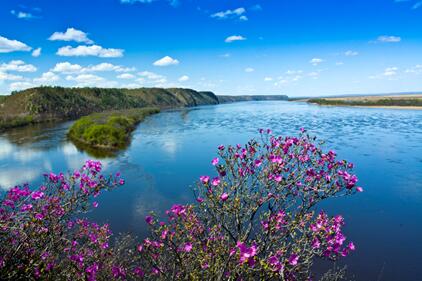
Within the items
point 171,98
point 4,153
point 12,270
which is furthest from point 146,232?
point 171,98

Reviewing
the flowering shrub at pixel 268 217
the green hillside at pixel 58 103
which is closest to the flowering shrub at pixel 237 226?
the flowering shrub at pixel 268 217

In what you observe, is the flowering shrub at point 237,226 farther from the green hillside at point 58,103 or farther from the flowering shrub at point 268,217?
the green hillside at point 58,103

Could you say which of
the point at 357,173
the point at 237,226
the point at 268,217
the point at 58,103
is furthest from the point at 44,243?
the point at 58,103

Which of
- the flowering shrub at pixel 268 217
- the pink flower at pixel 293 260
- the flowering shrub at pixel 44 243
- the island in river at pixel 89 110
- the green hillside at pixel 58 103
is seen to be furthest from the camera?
the green hillside at pixel 58 103

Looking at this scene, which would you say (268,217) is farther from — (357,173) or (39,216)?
(357,173)

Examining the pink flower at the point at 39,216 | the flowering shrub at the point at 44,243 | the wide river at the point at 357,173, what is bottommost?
the wide river at the point at 357,173

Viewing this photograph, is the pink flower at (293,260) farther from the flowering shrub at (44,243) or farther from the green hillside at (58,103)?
the green hillside at (58,103)

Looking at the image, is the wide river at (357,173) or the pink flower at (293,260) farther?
the wide river at (357,173)

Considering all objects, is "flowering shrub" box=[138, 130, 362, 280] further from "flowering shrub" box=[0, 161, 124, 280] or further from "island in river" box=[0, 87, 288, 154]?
"island in river" box=[0, 87, 288, 154]

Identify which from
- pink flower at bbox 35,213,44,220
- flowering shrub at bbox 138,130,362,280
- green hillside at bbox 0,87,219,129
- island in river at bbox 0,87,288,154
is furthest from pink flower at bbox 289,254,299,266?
green hillside at bbox 0,87,219,129

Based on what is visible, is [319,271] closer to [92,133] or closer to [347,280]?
[347,280]

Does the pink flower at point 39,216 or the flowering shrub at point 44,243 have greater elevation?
the pink flower at point 39,216

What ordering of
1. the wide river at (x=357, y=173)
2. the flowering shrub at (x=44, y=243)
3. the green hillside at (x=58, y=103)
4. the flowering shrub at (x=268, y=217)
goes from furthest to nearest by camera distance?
the green hillside at (x=58, y=103) < the wide river at (x=357, y=173) < the flowering shrub at (x=44, y=243) < the flowering shrub at (x=268, y=217)

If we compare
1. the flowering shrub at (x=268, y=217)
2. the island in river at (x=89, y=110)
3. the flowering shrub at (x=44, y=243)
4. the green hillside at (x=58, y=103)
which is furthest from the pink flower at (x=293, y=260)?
the green hillside at (x=58, y=103)
